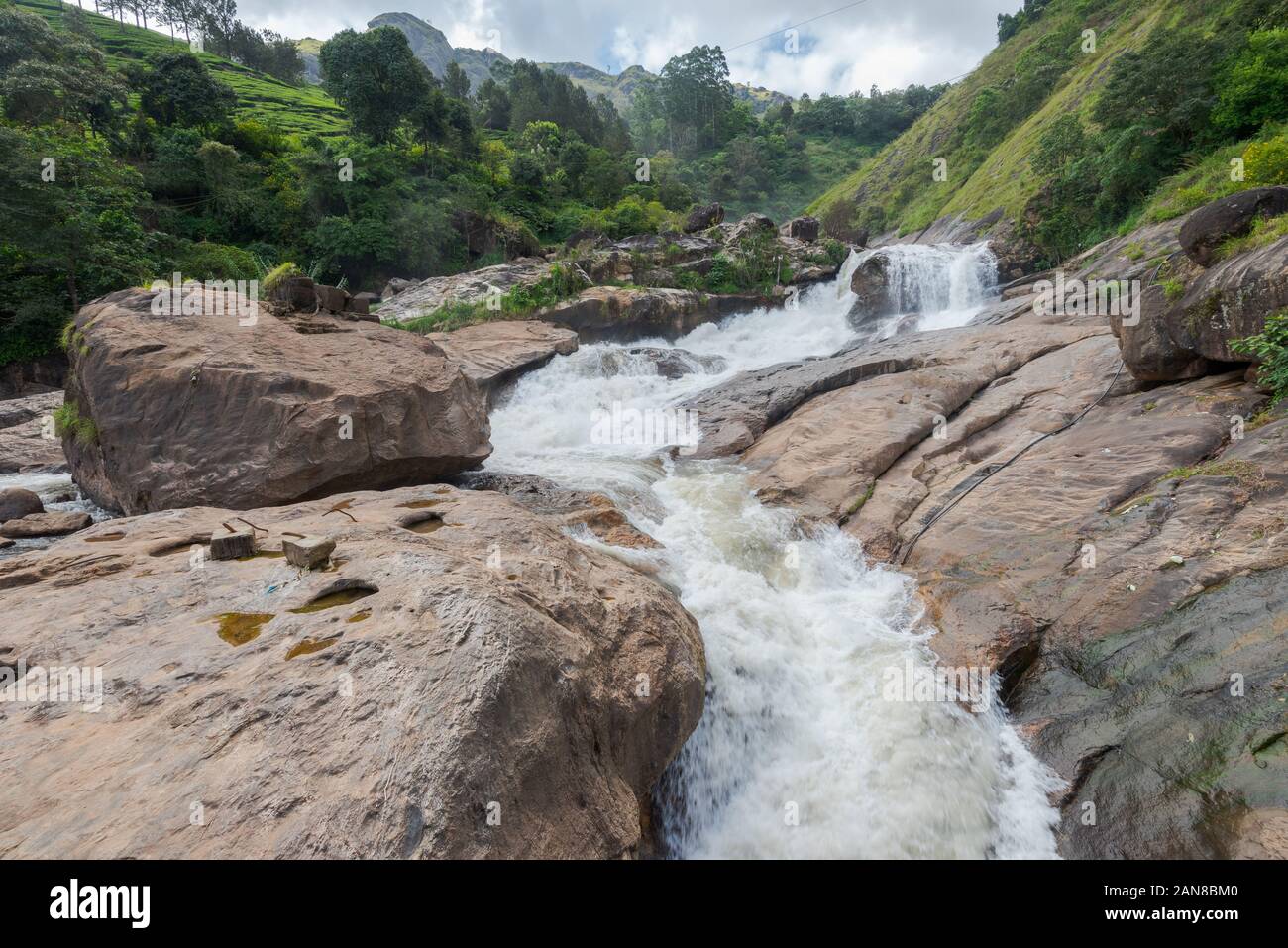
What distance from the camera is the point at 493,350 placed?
16.4m

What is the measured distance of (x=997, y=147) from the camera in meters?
37.9

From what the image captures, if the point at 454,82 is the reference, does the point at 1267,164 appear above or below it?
below

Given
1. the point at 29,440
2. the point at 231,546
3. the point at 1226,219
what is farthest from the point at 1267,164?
the point at 29,440

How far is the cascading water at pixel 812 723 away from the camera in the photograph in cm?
450

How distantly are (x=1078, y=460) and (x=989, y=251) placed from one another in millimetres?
19097

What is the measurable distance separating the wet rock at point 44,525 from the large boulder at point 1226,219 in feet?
51.8

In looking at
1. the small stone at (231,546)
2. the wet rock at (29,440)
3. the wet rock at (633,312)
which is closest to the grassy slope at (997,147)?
the wet rock at (633,312)

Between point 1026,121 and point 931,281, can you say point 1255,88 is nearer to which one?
point 931,281

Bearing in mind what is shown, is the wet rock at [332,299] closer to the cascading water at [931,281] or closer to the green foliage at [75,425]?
the green foliage at [75,425]

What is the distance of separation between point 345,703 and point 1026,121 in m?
48.5

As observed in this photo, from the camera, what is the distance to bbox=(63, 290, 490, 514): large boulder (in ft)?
25.7

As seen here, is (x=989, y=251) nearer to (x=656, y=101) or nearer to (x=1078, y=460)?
(x=1078, y=460)

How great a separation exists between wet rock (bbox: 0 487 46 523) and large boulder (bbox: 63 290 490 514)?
628 millimetres
